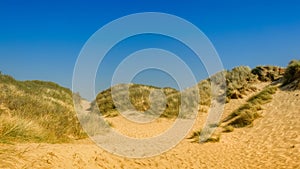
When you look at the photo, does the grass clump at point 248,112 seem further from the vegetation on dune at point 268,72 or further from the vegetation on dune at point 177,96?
the vegetation on dune at point 268,72

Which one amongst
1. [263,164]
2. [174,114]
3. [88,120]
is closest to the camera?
[263,164]

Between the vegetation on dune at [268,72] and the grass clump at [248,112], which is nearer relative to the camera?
the grass clump at [248,112]

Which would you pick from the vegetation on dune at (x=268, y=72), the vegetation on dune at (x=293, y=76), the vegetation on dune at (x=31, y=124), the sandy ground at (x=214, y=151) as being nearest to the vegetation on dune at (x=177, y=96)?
the vegetation on dune at (x=268, y=72)

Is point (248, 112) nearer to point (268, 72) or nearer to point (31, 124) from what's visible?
point (31, 124)

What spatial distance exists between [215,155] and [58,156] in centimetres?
624

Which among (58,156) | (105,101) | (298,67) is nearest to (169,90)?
(105,101)

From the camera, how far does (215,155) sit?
35.7 feet

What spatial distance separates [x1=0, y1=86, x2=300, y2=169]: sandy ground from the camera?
655cm

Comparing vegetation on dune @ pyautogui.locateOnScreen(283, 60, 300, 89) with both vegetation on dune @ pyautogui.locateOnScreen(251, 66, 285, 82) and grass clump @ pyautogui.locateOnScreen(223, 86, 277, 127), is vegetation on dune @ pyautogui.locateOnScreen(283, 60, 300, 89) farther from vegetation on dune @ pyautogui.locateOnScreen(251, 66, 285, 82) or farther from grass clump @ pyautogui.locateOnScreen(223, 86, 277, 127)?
vegetation on dune @ pyautogui.locateOnScreen(251, 66, 285, 82)

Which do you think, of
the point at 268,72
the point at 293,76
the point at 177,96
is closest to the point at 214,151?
the point at 293,76

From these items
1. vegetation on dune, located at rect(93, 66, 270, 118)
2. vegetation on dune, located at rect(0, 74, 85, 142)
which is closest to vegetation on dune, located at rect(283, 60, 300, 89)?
vegetation on dune, located at rect(93, 66, 270, 118)

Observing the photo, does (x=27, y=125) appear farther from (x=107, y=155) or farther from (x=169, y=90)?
(x=169, y=90)

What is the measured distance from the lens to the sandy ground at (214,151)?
258 inches

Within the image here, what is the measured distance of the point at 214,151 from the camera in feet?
37.8
